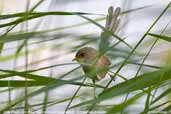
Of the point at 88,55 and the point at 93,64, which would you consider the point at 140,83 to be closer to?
the point at 93,64

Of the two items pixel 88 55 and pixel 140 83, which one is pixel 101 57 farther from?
pixel 140 83

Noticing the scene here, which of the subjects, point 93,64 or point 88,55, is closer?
point 93,64

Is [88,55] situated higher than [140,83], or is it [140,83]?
[88,55]

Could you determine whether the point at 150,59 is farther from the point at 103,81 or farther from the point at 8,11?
the point at 8,11

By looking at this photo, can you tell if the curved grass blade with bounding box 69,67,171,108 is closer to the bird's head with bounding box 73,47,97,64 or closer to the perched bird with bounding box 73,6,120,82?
the perched bird with bounding box 73,6,120,82

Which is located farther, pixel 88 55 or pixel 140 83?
pixel 88 55

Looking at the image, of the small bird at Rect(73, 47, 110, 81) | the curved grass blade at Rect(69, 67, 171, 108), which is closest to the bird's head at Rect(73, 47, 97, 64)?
the small bird at Rect(73, 47, 110, 81)

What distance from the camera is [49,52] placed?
50cm

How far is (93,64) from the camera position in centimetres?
38

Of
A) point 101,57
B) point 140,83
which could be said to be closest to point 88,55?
point 101,57

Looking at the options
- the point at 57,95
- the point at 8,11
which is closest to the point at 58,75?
the point at 57,95

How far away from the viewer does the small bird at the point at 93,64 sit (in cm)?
36

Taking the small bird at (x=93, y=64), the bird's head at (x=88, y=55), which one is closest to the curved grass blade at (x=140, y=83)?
the small bird at (x=93, y=64)

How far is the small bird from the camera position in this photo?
361mm
